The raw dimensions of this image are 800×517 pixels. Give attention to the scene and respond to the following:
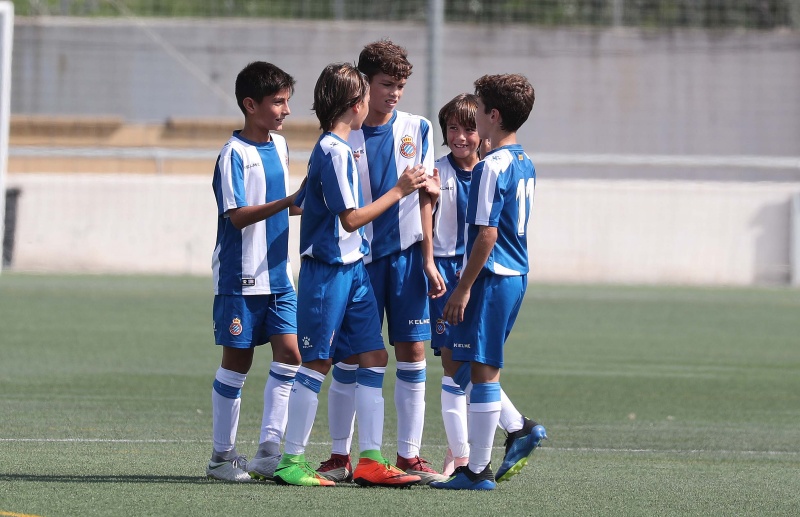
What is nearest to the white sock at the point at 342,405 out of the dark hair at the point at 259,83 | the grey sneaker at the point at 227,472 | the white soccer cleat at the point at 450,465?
the grey sneaker at the point at 227,472

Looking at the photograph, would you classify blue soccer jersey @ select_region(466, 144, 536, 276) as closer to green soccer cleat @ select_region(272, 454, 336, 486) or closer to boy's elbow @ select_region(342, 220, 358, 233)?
boy's elbow @ select_region(342, 220, 358, 233)

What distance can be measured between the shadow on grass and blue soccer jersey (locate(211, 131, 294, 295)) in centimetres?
86

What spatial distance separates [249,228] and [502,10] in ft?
69.9

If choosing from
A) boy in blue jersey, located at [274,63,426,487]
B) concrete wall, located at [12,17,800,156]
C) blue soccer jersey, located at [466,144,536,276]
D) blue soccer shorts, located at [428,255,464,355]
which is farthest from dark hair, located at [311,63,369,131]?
concrete wall, located at [12,17,800,156]

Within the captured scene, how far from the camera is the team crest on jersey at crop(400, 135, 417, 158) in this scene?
252 inches

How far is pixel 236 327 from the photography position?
Answer: 247 inches

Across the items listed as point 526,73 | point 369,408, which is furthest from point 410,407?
point 526,73

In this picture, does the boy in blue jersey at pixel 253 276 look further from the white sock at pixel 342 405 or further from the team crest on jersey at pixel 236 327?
the white sock at pixel 342 405

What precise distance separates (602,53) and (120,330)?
1674 centimetres

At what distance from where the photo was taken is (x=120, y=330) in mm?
13023

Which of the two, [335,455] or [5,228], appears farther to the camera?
[5,228]

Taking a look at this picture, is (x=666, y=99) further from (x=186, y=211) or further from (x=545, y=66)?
(x=186, y=211)

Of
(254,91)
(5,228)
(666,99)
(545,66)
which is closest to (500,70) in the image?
(545,66)

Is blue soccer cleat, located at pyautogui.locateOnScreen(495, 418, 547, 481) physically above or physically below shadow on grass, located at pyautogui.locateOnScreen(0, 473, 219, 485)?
above
